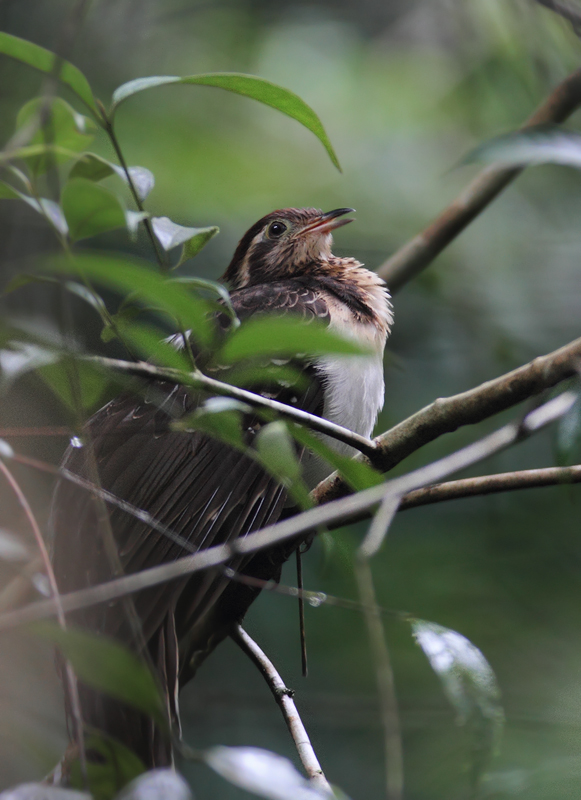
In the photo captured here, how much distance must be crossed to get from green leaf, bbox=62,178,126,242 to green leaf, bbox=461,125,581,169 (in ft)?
1.43

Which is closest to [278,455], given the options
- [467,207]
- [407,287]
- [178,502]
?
[178,502]

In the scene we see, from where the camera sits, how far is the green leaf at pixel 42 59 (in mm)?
942

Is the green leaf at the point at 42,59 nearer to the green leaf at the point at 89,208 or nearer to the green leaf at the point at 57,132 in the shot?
the green leaf at the point at 57,132

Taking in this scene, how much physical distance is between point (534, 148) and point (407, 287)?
2.61 meters

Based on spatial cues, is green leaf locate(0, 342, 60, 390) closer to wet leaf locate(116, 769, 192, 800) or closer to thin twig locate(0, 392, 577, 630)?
thin twig locate(0, 392, 577, 630)

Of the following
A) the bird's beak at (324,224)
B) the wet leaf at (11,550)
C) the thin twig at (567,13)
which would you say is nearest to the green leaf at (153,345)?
the wet leaf at (11,550)

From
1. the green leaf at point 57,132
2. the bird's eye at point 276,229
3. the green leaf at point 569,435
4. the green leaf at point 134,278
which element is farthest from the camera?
the bird's eye at point 276,229

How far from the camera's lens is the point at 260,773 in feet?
2.44

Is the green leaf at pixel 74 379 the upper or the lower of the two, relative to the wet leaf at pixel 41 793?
upper

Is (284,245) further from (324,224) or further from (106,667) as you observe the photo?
(106,667)

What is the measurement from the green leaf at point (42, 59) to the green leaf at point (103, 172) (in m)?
0.07

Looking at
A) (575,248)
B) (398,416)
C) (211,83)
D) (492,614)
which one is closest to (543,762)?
(492,614)

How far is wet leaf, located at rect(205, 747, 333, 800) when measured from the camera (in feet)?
2.39

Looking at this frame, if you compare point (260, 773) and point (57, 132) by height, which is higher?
point (57, 132)
